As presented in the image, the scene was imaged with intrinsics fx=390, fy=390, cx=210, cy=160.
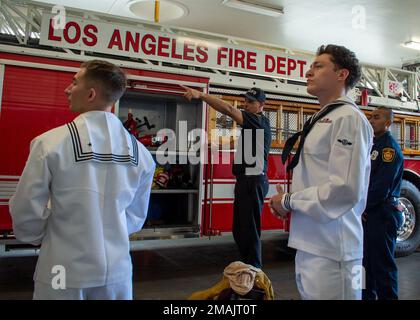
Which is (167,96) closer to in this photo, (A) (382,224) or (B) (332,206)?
(A) (382,224)

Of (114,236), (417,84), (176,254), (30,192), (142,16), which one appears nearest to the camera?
(30,192)

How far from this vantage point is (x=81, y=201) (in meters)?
1.46

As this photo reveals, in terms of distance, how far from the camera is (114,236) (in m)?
1.56

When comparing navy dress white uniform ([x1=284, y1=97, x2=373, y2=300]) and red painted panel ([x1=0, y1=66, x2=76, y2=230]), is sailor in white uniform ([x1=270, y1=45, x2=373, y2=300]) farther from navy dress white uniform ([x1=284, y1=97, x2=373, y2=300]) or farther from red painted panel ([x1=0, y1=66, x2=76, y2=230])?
red painted panel ([x1=0, y1=66, x2=76, y2=230])

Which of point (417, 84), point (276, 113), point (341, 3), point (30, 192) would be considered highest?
point (341, 3)

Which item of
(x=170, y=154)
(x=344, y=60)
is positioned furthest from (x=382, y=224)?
(x=170, y=154)

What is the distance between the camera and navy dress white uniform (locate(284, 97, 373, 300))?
1.59m

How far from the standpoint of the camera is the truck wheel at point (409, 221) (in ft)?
18.6

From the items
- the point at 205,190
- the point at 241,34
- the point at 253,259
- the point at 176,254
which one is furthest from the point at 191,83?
the point at 241,34

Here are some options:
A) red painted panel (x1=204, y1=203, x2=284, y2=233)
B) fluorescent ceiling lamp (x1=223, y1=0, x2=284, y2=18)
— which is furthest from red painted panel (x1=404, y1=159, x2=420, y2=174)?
fluorescent ceiling lamp (x1=223, y1=0, x2=284, y2=18)

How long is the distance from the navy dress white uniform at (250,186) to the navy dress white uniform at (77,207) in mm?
2264

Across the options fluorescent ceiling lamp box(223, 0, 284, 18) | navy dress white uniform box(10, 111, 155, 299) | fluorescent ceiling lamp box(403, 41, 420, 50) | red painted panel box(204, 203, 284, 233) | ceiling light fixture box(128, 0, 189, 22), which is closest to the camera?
navy dress white uniform box(10, 111, 155, 299)

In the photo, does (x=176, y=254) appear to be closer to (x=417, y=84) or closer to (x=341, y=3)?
(x=417, y=84)

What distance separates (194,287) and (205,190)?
3.59 ft
